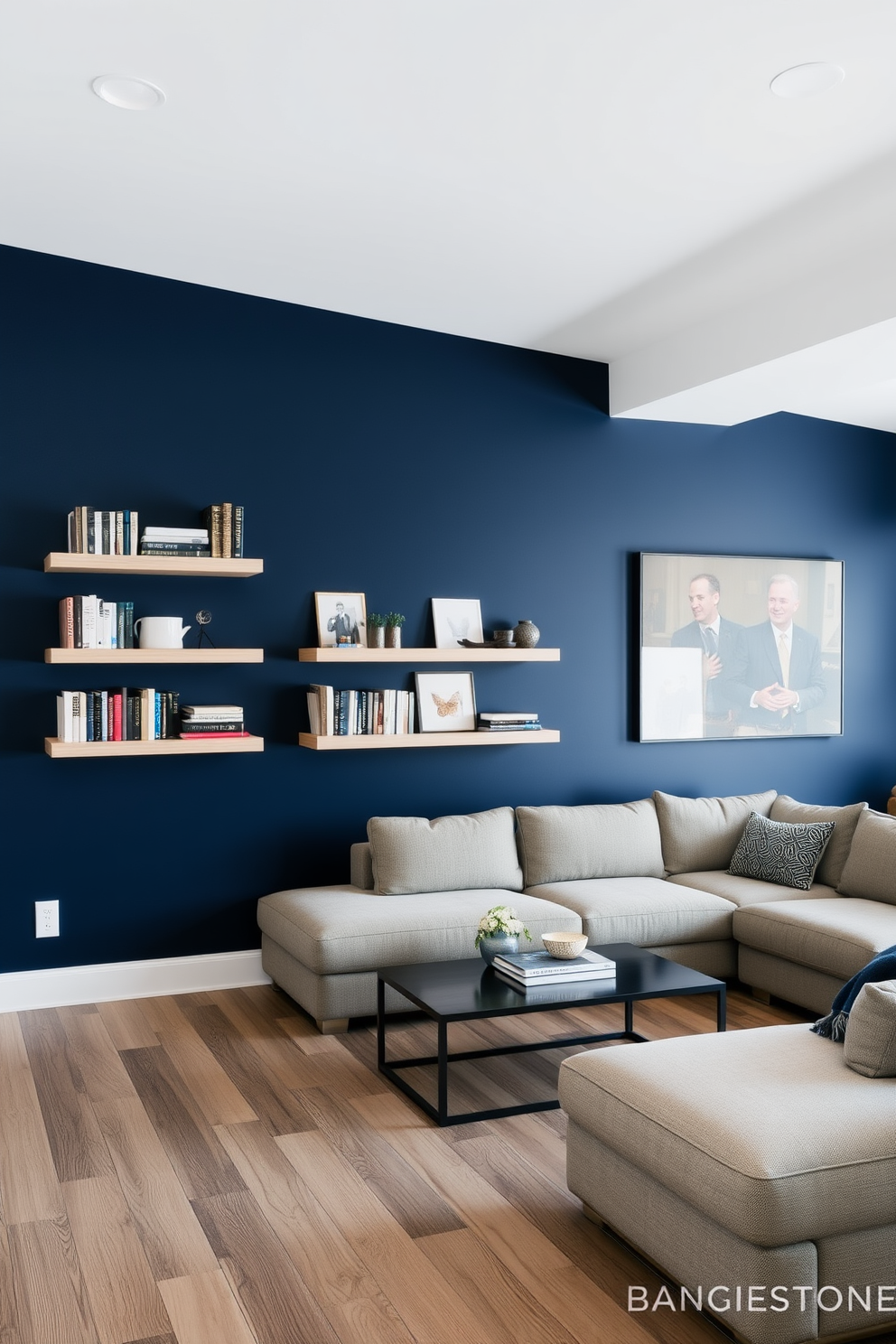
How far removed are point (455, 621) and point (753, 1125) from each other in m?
3.10

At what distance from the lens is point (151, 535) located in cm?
425

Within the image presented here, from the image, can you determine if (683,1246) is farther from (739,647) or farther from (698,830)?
(739,647)

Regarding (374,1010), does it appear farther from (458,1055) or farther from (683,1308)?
(683,1308)

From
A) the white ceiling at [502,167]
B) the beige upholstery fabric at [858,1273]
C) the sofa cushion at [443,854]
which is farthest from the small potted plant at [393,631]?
the beige upholstery fabric at [858,1273]

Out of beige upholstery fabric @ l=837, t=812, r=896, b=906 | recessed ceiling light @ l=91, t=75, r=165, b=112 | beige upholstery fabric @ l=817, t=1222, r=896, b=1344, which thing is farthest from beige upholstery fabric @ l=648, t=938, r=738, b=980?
recessed ceiling light @ l=91, t=75, r=165, b=112

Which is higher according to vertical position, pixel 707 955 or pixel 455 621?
pixel 455 621

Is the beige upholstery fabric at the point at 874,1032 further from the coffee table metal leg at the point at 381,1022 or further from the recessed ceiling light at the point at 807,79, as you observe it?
the recessed ceiling light at the point at 807,79

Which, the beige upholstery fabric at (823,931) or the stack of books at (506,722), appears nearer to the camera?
the beige upholstery fabric at (823,931)

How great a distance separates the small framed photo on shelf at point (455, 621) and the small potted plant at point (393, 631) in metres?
0.24

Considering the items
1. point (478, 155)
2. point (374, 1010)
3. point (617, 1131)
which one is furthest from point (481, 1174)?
point (478, 155)

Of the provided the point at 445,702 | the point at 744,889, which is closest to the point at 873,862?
the point at 744,889

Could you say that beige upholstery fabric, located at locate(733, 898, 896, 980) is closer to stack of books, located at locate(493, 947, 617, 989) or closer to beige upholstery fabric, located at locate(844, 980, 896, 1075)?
stack of books, located at locate(493, 947, 617, 989)

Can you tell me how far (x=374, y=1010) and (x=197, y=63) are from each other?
122 inches

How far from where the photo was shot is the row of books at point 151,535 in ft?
13.6
